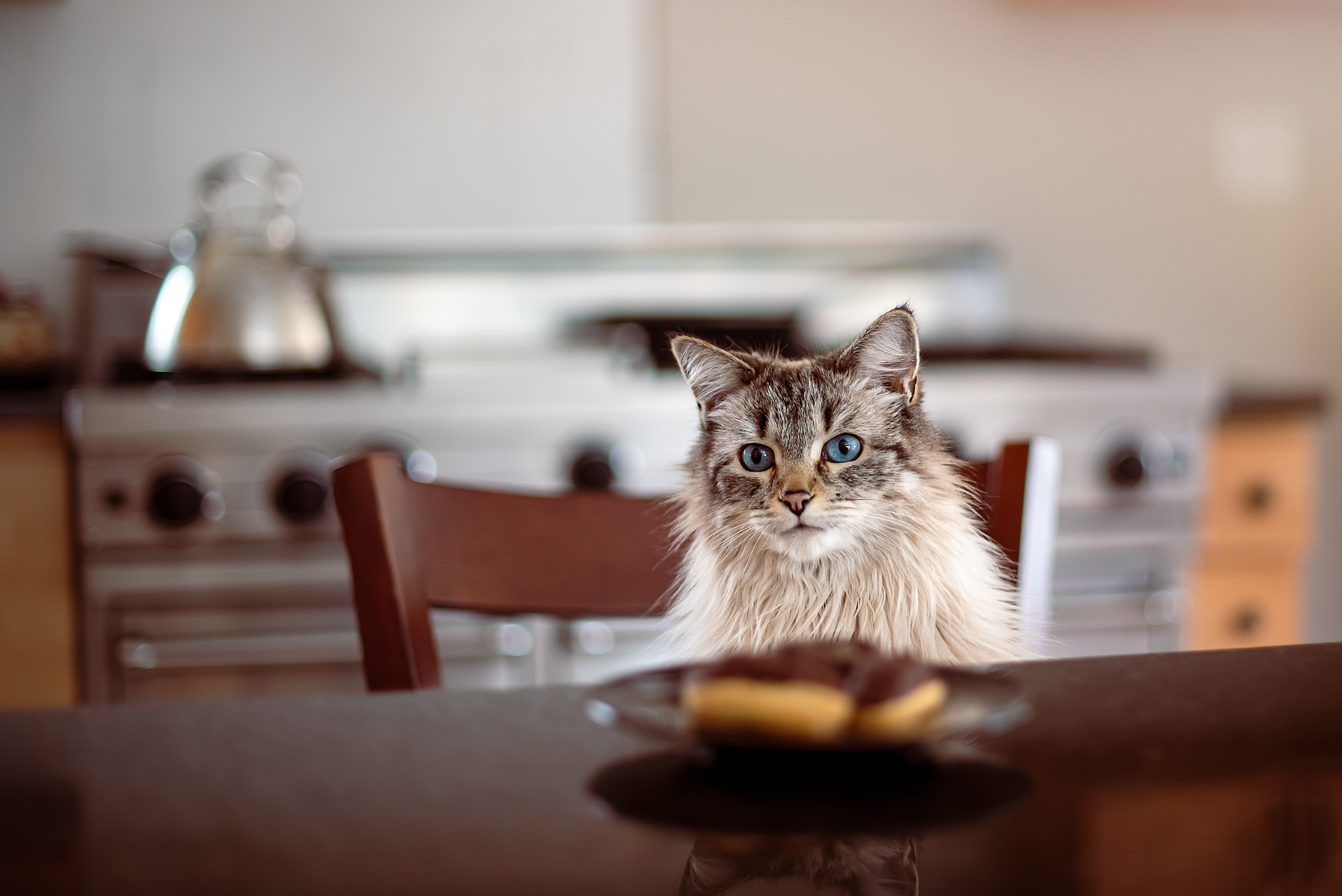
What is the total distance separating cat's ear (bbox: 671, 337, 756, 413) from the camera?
2.40 feet

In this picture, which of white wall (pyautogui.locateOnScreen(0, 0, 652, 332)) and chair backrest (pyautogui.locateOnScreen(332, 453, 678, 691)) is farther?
white wall (pyautogui.locateOnScreen(0, 0, 652, 332))

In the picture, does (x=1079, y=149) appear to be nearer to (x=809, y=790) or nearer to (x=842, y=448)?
(x=842, y=448)

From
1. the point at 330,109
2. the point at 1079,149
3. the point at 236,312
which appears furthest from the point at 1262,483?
the point at 330,109

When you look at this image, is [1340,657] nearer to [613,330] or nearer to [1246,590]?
[1246,590]

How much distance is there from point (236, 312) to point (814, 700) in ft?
5.51

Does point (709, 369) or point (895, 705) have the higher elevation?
point (709, 369)

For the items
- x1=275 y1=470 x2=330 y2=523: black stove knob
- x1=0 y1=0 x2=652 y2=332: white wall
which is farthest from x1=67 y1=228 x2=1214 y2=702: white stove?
x1=0 y1=0 x2=652 y2=332: white wall

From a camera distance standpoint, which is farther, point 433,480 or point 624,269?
point 624,269

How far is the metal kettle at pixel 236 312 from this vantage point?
1.85 m

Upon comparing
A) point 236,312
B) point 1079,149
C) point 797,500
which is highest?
point 1079,149

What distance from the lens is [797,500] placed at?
0.68 meters

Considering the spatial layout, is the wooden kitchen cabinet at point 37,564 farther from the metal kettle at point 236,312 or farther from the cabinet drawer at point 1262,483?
the cabinet drawer at point 1262,483

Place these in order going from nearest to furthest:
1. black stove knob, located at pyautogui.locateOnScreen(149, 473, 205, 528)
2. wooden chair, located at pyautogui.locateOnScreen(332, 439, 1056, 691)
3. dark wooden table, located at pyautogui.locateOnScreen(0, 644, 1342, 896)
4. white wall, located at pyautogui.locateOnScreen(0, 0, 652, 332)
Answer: dark wooden table, located at pyautogui.locateOnScreen(0, 644, 1342, 896) → wooden chair, located at pyautogui.locateOnScreen(332, 439, 1056, 691) → black stove knob, located at pyautogui.locateOnScreen(149, 473, 205, 528) → white wall, located at pyautogui.locateOnScreen(0, 0, 652, 332)

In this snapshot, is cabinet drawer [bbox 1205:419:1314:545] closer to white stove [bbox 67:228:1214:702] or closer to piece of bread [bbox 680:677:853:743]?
white stove [bbox 67:228:1214:702]
